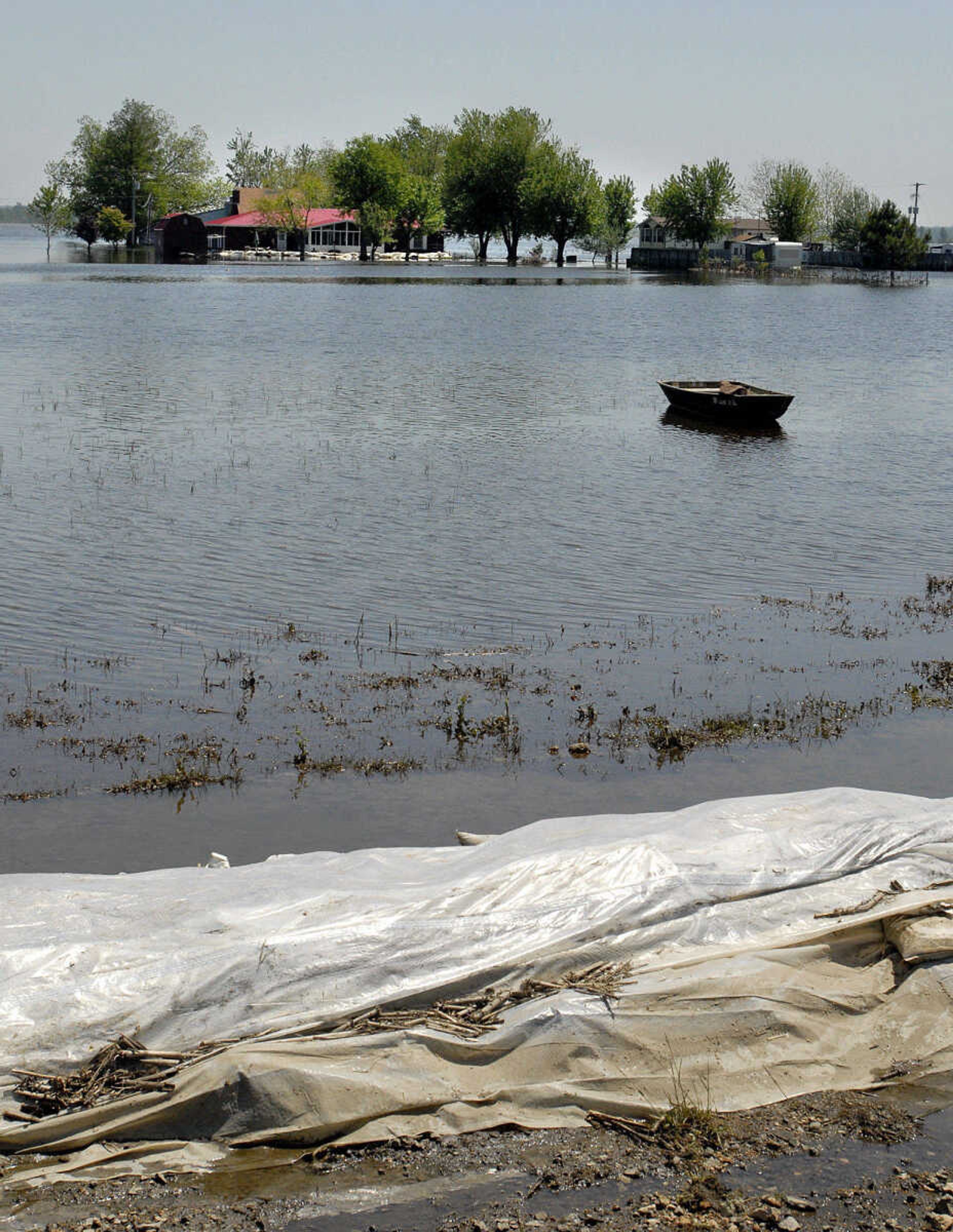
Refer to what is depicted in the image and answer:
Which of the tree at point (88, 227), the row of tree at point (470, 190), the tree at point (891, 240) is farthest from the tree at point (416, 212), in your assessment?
the tree at point (891, 240)

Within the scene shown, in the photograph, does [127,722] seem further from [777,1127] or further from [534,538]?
[534,538]

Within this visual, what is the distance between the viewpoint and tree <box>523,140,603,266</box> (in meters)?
161

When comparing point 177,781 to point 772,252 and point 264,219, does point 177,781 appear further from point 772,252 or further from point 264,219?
point 772,252

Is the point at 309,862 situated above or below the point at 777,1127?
above

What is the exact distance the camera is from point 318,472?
2744 cm

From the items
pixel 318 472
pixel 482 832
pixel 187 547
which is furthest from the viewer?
pixel 318 472

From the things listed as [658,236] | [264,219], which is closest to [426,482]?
[264,219]

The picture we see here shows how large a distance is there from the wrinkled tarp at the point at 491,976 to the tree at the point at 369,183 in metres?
157

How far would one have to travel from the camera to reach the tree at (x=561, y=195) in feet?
529

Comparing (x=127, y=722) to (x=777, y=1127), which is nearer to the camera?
(x=777, y=1127)

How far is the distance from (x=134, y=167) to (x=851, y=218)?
10043 cm

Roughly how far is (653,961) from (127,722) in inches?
291

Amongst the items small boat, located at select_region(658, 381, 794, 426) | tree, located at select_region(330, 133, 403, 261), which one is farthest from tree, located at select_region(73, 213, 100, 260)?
small boat, located at select_region(658, 381, 794, 426)

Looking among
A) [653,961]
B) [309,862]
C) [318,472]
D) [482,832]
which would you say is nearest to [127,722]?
[482,832]
